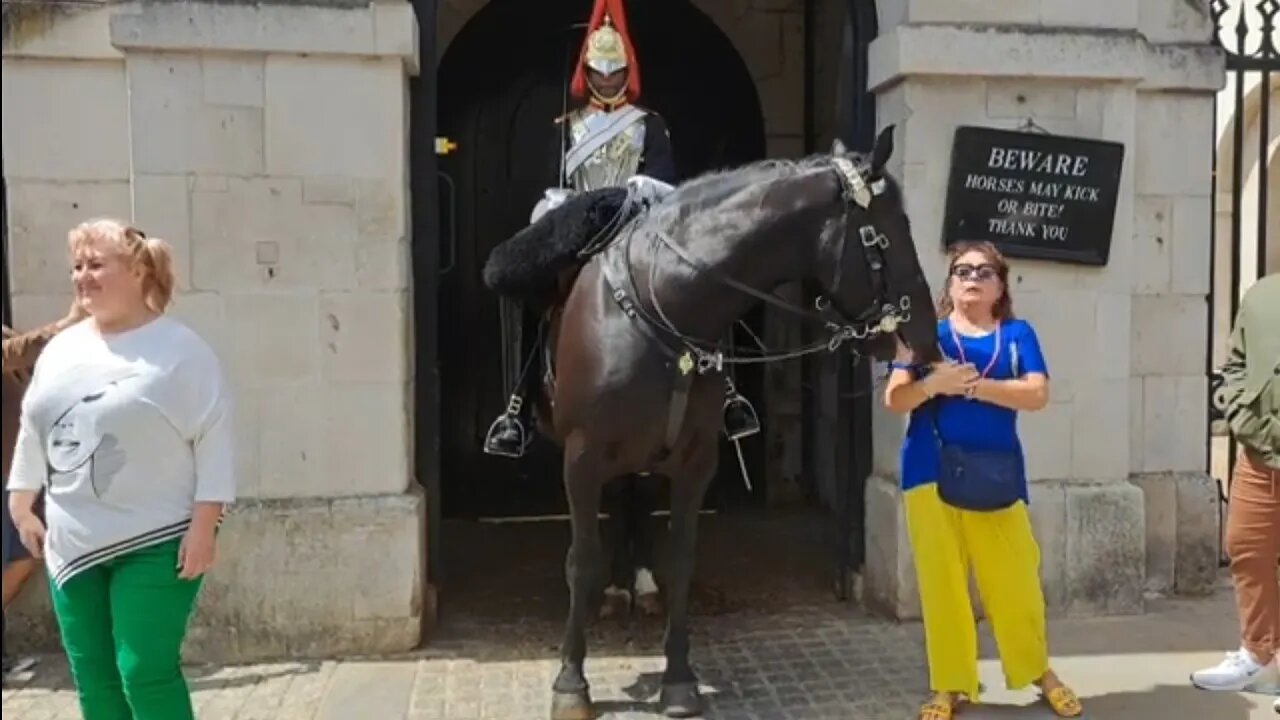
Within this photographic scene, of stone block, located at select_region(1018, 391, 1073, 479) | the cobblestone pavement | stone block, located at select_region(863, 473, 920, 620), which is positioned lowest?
the cobblestone pavement

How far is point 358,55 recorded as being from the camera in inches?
194

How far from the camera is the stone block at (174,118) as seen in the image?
192 inches

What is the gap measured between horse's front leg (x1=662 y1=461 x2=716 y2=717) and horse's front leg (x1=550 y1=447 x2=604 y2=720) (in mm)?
295

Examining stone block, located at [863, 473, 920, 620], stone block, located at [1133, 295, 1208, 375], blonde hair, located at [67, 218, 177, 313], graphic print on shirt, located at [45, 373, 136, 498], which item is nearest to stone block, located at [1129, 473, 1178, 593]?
stone block, located at [1133, 295, 1208, 375]

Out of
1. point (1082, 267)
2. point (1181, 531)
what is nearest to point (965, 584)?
point (1082, 267)

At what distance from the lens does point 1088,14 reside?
18.0 ft

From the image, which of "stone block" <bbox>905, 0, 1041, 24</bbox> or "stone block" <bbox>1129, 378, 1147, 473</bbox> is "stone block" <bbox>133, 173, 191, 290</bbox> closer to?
"stone block" <bbox>905, 0, 1041, 24</bbox>

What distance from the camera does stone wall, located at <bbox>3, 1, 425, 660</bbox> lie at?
4.89 meters

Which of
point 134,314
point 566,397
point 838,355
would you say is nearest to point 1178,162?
point 838,355

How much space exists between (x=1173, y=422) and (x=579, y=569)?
330cm

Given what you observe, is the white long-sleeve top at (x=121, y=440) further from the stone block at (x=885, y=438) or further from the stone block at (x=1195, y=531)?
the stone block at (x=1195, y=531)

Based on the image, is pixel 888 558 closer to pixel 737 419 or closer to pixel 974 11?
pixel 737 419

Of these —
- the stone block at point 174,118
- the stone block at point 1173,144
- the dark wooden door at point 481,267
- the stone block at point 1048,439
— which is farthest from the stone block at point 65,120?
the stone block at point 1173,144

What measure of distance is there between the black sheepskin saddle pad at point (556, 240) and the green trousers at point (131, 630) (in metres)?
1.70
